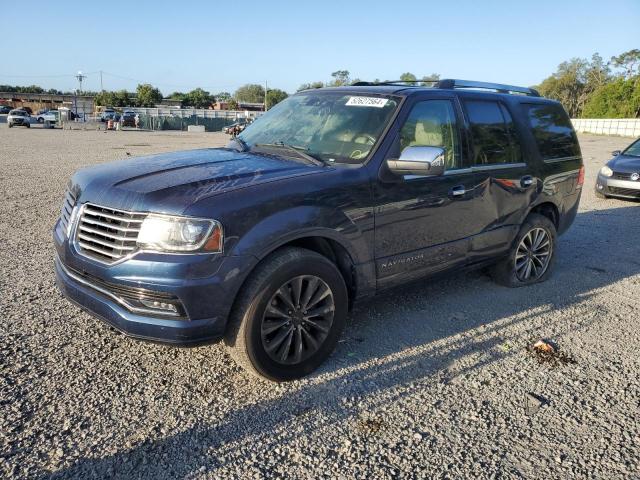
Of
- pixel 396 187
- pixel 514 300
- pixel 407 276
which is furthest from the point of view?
pixel 514 300

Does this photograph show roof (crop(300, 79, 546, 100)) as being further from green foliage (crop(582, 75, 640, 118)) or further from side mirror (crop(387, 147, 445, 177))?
green foliage (crop(582, 75, 640, 118))

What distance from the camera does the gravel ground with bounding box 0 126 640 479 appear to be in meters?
2.63

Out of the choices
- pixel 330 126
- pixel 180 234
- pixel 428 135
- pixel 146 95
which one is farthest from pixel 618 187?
pixel 146 95

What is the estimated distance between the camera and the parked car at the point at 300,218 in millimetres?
2896

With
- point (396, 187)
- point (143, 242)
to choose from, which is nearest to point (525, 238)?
point (396, 187)

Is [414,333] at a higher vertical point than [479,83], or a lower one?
lower

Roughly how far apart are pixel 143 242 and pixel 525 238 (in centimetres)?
387

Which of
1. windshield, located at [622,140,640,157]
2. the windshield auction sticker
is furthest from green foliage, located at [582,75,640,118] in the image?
the windshield auction sticker

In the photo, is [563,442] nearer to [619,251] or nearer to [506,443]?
[506,443]

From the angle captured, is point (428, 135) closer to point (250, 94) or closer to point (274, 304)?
point (274, 304)

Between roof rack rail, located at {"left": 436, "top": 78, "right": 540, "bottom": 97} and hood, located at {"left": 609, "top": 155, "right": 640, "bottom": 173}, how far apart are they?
21.2 feet

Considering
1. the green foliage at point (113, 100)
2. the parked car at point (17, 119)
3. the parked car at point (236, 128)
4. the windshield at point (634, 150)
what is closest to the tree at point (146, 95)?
the green foliage at point (113, 100)

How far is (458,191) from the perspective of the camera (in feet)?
14.0

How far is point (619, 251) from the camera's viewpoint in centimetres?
700
